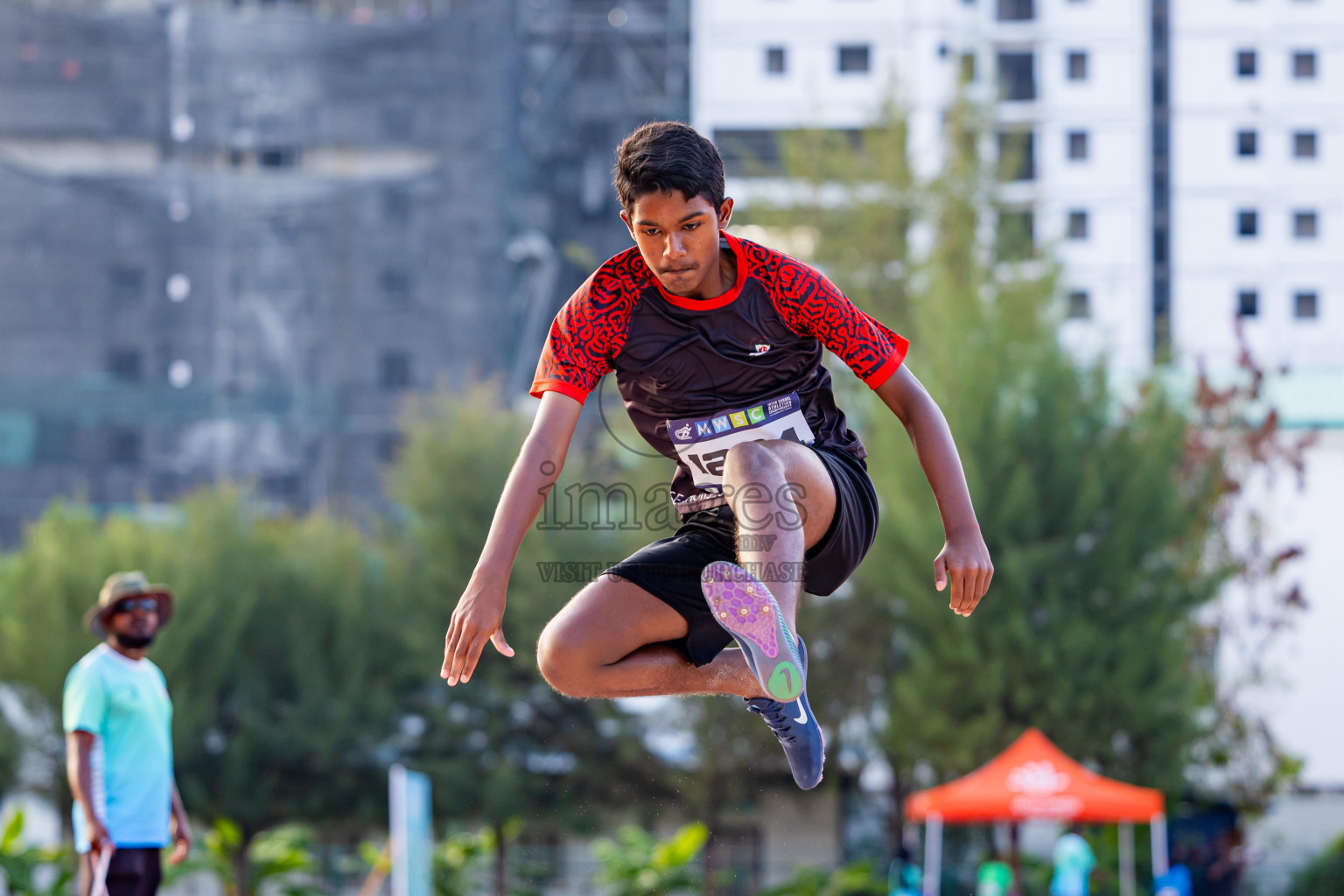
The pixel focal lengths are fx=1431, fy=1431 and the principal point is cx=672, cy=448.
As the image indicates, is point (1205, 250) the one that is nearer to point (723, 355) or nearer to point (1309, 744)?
point (1309, 744)

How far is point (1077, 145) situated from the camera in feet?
164

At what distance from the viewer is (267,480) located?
126ft

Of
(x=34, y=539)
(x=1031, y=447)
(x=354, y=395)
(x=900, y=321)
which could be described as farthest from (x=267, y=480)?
(x=1031, y=447)

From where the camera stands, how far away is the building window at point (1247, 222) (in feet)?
163

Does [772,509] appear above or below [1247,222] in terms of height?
below

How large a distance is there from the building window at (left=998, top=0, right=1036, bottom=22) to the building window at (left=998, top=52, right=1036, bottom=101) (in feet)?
4.30

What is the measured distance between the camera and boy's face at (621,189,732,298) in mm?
3992

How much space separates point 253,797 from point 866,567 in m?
10.2

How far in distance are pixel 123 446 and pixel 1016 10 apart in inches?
1323

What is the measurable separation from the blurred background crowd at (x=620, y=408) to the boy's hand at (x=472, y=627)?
1.53m

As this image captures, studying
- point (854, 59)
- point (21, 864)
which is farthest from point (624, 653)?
point (854, 59)

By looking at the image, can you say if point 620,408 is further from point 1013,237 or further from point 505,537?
point 505,537

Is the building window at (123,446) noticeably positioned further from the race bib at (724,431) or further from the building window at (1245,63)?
the building window at (1245,63)

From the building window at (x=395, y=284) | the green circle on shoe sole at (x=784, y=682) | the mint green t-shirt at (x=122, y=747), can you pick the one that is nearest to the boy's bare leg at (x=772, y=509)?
the green circle on shoe sole at (x=784, y=682)
